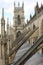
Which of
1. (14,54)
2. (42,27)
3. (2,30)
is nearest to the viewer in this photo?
(2,30)

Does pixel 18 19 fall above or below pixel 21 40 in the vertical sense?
below

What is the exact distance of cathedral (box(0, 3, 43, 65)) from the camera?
32.9 ft

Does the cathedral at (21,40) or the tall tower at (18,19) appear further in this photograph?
the tall tower at (18,19)

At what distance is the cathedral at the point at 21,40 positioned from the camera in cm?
1003

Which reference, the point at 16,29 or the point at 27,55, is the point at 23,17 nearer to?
the point at 16,29

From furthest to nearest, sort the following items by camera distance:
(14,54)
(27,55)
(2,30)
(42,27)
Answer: (42,27) < (14,54) < (2,30) < (27,55)

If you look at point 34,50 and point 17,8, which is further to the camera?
point 17,8

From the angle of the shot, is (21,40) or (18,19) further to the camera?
(18,19)

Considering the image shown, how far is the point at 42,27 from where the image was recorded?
18938 millimetres

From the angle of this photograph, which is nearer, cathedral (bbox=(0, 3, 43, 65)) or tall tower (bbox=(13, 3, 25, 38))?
cathedral (bbox=(0, 3, 43, 65))

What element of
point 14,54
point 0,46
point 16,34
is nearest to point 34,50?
point 0,46

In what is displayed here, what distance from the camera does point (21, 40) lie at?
20.4m

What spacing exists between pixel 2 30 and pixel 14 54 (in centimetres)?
485

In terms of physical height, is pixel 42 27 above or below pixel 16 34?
above
